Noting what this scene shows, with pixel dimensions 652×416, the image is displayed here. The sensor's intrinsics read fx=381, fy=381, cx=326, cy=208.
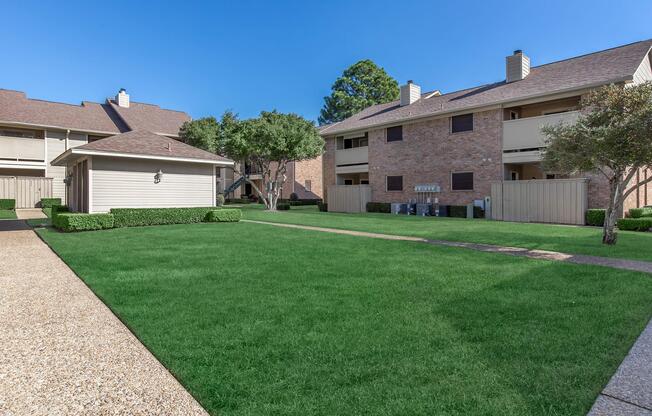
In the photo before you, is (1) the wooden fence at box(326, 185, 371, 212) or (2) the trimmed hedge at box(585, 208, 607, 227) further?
(1) the wooden fence at box(326, 185, 371, 212)

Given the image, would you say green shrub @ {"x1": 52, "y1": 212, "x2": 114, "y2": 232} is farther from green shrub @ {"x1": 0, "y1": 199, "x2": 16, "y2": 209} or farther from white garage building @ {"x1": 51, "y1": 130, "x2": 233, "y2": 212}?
green shrub @ {"x1": 0, "y1": 199, "x2": 16, "y2": 209}

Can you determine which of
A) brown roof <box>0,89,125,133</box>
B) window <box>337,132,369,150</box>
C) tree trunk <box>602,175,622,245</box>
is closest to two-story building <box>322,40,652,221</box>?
window <box>337,132,369,150</box>

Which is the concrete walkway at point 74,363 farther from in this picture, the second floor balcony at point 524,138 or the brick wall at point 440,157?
the brick wall at point 440,157

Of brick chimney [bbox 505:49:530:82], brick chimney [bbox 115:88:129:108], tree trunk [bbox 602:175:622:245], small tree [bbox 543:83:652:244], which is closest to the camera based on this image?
small tree [bbox 543:83:652:244]

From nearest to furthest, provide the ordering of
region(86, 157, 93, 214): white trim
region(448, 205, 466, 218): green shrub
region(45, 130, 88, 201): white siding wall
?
region(86, 157, 93, 214): white trim
region(448, 205, 466, 218): green shrub
region(45, 130, 88, 201): white siding wall

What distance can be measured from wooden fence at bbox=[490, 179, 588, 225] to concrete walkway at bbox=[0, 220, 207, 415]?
18510 mm

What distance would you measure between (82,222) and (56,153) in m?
21.7

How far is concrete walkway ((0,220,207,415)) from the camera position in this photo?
2.79 meters

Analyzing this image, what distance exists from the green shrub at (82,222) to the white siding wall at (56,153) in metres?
18.4

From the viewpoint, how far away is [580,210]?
1684 cm

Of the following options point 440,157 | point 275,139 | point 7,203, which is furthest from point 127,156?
point 440,157

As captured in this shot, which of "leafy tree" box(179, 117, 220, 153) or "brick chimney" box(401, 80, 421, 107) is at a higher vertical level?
"brick chimney" box(401, 80, 421, 107)

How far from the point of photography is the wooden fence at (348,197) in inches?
1061

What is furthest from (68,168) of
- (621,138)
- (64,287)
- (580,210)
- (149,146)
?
(580,210)
